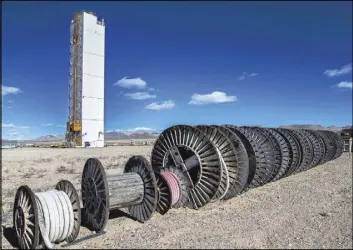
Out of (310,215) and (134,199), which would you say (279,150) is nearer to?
(310,215)

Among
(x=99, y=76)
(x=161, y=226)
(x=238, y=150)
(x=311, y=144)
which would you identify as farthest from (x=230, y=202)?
(x=99, y=76)

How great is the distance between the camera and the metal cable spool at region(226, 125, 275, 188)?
37.2 ft

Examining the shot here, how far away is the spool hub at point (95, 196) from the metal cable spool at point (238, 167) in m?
4.10

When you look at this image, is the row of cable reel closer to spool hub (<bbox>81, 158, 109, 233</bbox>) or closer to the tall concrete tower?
spool hub (<bbox>81, 158, 109, 233</bbox>)

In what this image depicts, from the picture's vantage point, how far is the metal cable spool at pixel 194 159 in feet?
29.8

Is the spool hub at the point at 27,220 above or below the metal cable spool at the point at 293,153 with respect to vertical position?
below

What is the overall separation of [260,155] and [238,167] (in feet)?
5.50

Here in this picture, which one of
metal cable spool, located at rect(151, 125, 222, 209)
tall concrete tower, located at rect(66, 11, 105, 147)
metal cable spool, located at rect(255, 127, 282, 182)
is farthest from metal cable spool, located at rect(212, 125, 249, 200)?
tall concrete tower, located at rect(66, 11, 105, 147)

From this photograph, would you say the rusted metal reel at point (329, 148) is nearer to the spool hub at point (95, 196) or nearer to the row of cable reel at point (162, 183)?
the row of cable reel at point (162, 183)

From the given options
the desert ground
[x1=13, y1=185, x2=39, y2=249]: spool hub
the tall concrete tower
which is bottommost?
the desert ground

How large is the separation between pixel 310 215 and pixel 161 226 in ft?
11.6

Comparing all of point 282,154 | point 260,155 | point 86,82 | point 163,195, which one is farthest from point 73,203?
point 86,82

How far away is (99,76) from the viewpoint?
148 feet

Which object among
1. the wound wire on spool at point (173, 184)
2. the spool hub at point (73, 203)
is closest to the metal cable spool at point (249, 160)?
the wound wire on spool at point (173, 184)
